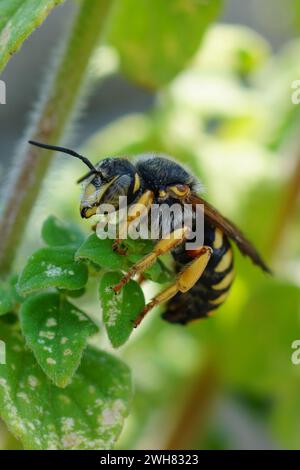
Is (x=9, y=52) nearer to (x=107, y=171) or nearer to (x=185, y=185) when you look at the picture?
(x=107, y=171)

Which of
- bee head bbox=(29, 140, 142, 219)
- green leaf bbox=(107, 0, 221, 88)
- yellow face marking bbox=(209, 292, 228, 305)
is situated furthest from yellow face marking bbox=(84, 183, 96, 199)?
green leaf bbox=(107, 0, 221, 88)

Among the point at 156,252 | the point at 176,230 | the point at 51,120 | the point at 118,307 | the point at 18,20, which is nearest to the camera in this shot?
the point at 18,20

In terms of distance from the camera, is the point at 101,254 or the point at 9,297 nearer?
the point at 101,254

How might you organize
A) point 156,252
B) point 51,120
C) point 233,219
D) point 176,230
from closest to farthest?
1. point 156,252
2. point 176,230
3. point 51,120
4. point 233,219

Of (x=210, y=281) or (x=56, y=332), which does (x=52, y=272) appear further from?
(x=210, y=281)

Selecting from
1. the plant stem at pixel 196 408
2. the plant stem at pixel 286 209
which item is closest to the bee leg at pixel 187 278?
the plant stem at pixel 286 209

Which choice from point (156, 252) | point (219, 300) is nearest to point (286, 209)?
point (219, 300)

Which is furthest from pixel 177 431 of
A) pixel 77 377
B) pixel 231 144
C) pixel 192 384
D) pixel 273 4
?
pixel 273 4
